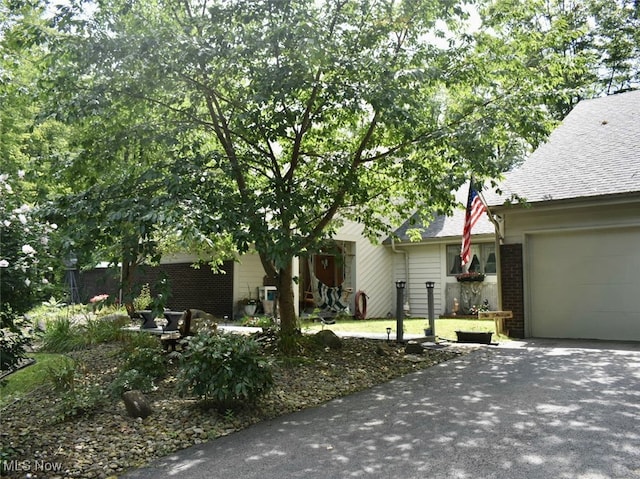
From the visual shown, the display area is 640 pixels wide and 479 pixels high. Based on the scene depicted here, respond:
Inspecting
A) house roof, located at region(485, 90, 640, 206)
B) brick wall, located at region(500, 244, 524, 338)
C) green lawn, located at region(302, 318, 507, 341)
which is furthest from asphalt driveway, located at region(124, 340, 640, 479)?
green lawn, located at region(302, 318, 507, 341)

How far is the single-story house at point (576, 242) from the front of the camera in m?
10.1

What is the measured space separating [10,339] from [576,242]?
31.8 feet

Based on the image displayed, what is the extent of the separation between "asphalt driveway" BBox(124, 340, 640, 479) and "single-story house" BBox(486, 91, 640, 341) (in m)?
3.65

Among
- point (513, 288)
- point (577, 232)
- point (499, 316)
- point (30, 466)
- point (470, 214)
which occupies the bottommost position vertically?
point (30, 466)

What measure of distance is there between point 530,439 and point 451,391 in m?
1.90

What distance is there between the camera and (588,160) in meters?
11.2

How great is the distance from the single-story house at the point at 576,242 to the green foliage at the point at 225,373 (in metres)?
6.23

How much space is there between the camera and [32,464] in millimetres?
4309

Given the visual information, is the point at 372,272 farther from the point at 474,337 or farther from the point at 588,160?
the point at 588,160

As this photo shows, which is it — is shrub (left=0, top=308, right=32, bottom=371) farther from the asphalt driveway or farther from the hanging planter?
the hanging planter

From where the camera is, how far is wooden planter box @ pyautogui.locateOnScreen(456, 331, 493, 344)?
10.1m

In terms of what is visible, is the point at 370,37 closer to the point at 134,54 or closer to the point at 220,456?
the point at 134,54

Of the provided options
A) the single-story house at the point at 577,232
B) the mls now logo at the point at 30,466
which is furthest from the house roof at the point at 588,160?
the mls now logo at the point at 30,466

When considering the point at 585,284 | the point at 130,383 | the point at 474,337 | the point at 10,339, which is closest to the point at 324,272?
the point at 474,337
